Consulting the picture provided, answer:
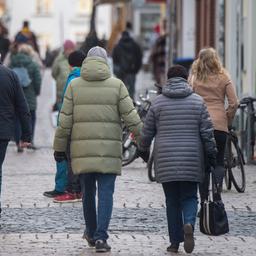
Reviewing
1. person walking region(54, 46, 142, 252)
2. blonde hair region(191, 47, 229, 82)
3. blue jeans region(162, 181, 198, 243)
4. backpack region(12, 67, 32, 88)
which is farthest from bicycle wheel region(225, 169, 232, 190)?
backpack region(12, 67, 32, 88)

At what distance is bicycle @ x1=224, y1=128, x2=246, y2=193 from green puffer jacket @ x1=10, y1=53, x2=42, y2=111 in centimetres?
624

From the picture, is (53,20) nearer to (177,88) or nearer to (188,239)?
(177,88)

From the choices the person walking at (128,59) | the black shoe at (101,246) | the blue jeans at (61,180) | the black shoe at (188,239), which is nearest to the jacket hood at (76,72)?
the blue jeans at (61,180)

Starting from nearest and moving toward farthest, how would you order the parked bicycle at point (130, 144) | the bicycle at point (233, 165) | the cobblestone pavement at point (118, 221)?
1. the cobblestone pavement at point (118, 221)
2. the bicycle at point (233, 165)
3. the parked bicycle at point (130, 144)

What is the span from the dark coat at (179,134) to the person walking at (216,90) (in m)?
2.54

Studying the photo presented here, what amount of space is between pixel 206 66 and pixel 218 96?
0.39m

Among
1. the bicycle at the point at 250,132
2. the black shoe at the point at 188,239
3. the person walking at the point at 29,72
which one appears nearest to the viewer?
the black shoe at the point at 188,239

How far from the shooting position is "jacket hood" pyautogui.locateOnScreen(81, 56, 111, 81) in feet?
37.7

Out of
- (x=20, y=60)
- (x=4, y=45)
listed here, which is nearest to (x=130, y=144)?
(x=20, y=60)

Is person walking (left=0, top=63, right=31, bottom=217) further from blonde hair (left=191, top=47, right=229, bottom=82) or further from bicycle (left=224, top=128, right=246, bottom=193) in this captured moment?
bicycle (left=224, top=128, right=246, bottom=193)

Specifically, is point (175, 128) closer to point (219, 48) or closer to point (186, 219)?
point (186, 219)

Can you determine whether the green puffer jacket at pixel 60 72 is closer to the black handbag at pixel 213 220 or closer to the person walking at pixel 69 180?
the person walking at pixel 69 180

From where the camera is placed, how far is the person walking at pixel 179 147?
1120 cm

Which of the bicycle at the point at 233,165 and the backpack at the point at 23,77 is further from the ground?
the backpack at the point at 23,77
